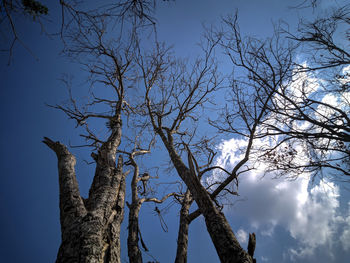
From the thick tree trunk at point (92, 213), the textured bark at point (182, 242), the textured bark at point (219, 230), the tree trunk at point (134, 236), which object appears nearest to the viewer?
the thick tree trunk at point (92, 213)

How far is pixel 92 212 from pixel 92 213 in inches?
0.9

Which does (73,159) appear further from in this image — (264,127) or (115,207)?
(264,127)

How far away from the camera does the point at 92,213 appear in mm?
2051

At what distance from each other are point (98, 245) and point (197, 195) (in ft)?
5.48

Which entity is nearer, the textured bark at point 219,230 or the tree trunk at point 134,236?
the textured bark at point 219,230

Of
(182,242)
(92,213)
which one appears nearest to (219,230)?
(92,213)

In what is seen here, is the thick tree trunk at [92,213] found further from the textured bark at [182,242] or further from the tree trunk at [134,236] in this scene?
the textured bark at [182,242]

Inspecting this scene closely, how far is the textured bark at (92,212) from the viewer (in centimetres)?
164

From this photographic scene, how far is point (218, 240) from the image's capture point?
2.24 metres

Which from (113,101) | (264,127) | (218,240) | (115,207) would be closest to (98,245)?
(115,207)

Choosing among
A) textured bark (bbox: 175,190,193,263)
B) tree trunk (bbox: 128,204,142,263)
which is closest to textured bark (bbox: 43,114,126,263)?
tree trunk (bbox: 128,204,142,263)

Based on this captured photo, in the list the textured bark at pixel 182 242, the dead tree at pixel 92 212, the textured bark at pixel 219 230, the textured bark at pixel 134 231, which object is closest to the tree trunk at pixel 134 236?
the textured bark at pixel 134 231

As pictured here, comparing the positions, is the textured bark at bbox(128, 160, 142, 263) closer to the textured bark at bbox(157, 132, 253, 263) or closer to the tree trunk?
the tree trunk

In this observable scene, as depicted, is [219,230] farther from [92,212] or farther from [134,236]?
[134,236]
